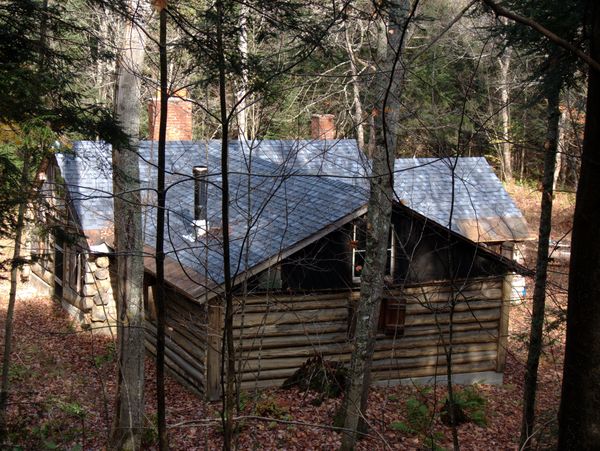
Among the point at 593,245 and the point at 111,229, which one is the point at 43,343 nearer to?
the point at 111,229

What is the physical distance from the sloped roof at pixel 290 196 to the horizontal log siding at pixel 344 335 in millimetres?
1606

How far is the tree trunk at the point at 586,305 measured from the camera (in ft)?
10.9

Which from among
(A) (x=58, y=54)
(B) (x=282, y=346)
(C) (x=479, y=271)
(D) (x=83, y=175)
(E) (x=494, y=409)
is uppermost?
(A) (x=58, y=54)

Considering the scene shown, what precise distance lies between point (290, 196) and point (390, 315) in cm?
354

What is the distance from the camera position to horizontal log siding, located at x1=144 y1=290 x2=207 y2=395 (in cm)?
1448

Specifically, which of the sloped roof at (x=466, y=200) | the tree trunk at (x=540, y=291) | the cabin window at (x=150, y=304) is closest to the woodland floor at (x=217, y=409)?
the tree trunk at (x=540, y=291)

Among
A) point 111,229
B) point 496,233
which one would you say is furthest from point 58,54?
point 496,233

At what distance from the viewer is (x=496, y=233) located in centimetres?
1927

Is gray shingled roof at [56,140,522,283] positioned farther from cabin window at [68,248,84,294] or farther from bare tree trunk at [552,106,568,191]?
bare tree trunk at [552,106,568,191]

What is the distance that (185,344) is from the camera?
15516 mm

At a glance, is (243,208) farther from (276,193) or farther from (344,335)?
(344,335)

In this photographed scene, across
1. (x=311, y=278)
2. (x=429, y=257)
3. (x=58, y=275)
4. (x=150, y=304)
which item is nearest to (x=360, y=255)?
(x=311, y=278)

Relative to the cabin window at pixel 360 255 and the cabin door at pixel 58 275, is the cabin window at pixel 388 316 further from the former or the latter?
the cabin door at pixel 58 275

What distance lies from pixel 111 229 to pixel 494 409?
10497mm
